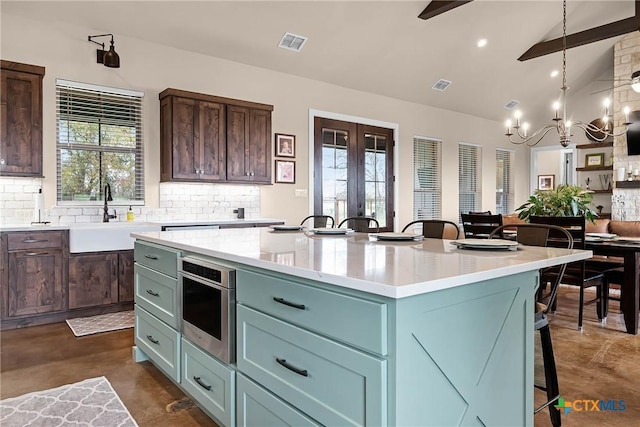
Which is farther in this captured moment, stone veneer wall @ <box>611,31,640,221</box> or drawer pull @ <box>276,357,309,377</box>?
stone veneer wall @ <box>611,31,640,221</box>

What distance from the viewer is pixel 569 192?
4.12 metres

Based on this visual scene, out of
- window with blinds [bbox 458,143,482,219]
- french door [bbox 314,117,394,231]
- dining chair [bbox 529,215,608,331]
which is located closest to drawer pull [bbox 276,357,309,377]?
dining chair [bbox 529,215,608,331]

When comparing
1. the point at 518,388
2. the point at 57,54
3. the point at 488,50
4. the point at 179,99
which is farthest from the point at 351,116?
the point at 518,388

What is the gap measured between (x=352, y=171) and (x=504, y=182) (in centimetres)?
451

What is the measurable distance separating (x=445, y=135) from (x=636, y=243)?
4.64 meters

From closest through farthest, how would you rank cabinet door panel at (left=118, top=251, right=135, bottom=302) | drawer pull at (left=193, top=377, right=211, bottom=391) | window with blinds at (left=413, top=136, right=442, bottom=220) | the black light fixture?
1. drawer pull at (left=193, top=377, right=211, bottom=391)
2. cabinet door panel at (left=118, top=251, right=135, bottom=302)
3. the black light fixture
4. window with blinds at (left=413, top=136, right=442, bottom=220)

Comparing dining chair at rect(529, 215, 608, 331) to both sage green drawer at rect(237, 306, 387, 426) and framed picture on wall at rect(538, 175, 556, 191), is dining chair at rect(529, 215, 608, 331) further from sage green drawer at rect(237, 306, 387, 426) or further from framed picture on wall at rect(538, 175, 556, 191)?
framed picture on wall at rect(538, 175, 556, 191)

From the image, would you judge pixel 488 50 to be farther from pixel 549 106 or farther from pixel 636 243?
pixel 636 243

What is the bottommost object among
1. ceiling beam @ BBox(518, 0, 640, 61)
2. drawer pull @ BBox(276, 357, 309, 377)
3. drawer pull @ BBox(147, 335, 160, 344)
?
drawer pull @ BBox(147, 335, 160, 344)

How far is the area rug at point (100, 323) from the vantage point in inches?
143

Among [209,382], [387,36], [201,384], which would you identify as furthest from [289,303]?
[387,36]

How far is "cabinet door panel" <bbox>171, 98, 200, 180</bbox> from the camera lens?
15.2 feet

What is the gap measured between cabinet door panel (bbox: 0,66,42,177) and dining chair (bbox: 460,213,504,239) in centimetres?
445

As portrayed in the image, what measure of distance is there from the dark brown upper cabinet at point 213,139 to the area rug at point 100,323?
1.55 meters
